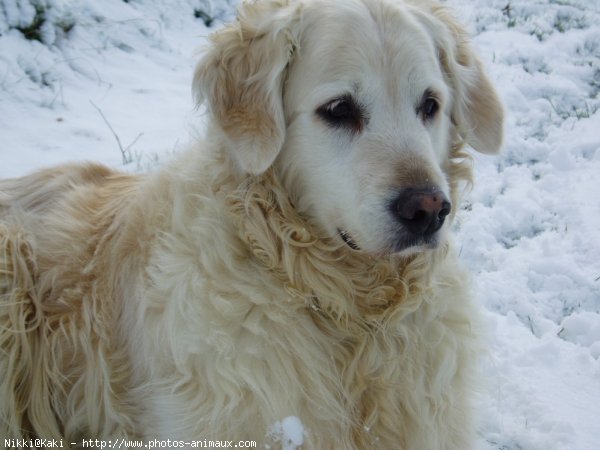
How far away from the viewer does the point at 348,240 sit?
241 cm

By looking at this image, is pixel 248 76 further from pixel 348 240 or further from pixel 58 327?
pixel 58 327

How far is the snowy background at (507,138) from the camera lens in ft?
10.4

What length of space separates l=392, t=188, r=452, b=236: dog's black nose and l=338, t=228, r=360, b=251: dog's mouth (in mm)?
245

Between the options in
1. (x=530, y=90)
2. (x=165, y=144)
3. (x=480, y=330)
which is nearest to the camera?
(x=480, y=330)

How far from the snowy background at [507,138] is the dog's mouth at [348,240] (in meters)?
0.88

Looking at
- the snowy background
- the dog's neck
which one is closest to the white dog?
the dog's neck

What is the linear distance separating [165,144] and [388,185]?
3096 mm

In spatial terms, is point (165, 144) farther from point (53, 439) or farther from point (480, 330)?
point (480, 330)

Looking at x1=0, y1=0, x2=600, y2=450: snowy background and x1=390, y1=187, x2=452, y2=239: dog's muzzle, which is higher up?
x1=390, y1=187, x2=452, y2=239: dog's muzzle

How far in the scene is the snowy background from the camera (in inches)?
124

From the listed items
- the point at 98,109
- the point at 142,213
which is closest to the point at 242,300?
the point at 142,213

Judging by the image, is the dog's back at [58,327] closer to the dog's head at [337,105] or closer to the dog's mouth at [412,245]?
the dog's head at [337,105]

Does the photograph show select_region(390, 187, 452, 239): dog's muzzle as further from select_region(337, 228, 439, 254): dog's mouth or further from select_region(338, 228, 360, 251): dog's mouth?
select_region(338, 228, 360, 251): dog's mouth

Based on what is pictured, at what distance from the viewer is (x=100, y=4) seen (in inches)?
248
